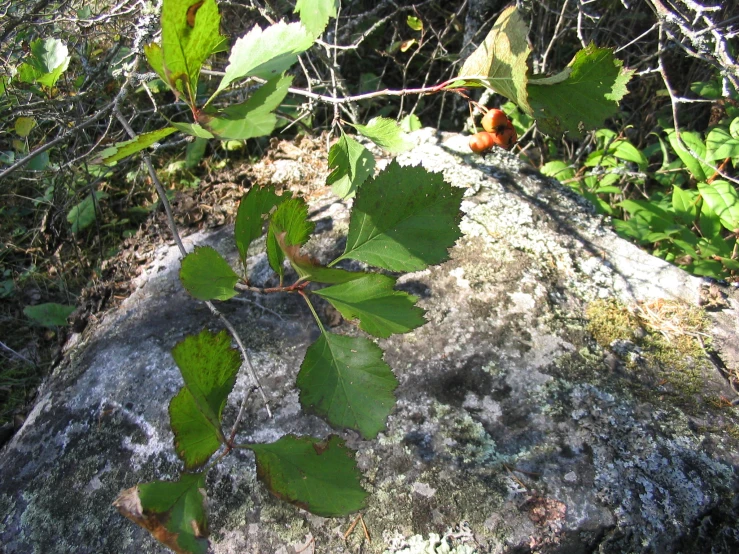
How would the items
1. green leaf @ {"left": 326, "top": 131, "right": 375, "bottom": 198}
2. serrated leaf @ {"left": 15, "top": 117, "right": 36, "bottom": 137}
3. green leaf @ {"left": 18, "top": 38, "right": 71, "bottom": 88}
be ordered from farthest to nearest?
serrated leaf @ {"left": 15, "top": 117, "right": 36, "bottom": 137}
green leaf @ {"left": 18, "top": 38, "right": 71, "bottom": 88}
green leaf @ {"left": 326, "top": 131, "right": 375, "bottom": 198}

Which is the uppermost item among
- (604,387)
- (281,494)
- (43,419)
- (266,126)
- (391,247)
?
(266,126)

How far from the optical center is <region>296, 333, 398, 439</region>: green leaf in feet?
2.66

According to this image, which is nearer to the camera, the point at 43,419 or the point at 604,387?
the point at 604,387

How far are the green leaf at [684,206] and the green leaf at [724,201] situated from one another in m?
0.06

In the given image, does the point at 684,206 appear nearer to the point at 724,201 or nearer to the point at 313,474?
the point at 724,201

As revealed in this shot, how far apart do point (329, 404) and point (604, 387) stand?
0.81m

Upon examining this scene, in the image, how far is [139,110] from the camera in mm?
2188

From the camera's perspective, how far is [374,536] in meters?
1.07

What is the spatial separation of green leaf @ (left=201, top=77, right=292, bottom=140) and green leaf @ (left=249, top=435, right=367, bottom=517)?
470mm

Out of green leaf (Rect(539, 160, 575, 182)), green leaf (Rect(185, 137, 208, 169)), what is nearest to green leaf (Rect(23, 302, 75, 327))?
green leaf (Rect(185, 137, 208, 169))

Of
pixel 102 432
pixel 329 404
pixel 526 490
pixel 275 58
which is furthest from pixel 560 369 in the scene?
→ pixel 102 432

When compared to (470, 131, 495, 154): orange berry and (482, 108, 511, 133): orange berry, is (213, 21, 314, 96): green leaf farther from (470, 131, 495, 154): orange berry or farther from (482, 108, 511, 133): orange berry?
(470, 131, 495, 154): orange berry

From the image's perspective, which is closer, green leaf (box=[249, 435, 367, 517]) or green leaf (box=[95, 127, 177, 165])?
green leaf (box=[95, 127, 177, 165])

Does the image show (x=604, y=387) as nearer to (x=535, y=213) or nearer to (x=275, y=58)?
(x=535, y=213)
